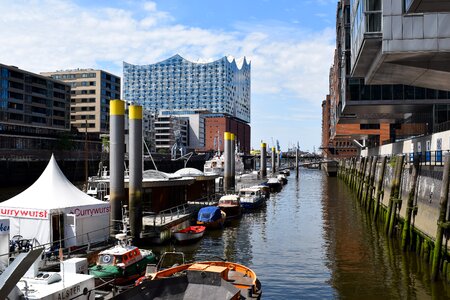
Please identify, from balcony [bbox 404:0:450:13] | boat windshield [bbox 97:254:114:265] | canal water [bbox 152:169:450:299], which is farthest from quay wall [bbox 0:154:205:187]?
balcony [bbox 404:0:450:13]

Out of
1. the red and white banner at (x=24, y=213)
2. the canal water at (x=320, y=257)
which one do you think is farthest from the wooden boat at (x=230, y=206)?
the red and white banner at (x=24, y=213)

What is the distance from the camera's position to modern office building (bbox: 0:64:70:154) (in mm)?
113500

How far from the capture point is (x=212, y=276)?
60.9 feet

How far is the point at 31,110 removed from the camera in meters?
132

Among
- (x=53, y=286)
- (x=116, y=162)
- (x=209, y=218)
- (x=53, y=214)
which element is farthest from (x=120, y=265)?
(x=209, y=218)

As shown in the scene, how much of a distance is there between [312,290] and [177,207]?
781 inches

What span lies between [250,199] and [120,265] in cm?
3765

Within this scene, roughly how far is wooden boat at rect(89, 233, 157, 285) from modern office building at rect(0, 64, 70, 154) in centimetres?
8744

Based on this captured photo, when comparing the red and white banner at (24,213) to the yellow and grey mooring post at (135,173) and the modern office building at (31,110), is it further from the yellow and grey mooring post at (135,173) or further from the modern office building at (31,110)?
the modern office building at (31,110)

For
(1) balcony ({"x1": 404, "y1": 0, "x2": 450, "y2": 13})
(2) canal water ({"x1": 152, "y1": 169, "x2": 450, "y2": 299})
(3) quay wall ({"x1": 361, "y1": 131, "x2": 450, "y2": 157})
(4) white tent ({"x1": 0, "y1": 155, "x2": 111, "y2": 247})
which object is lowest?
(2) canal water ({"x1": 152, "y1": 169, "x2": 450, "y2": 299})

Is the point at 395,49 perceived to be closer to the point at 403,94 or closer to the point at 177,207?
the point at 177,207

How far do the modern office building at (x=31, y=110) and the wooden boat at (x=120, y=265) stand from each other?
8744 cm

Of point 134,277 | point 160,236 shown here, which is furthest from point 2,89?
point 134,277

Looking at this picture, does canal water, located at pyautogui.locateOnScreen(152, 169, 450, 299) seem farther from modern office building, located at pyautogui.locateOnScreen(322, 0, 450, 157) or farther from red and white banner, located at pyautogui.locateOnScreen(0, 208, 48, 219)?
modern office building, located at pyautogui.locateOnScreen(322, 0, 450, 157)
